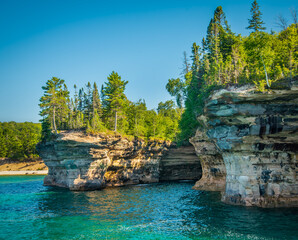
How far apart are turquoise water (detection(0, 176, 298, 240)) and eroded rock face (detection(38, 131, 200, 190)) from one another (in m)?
13.0

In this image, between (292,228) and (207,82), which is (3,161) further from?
(292,228)

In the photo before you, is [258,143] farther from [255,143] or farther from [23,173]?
[23,173]

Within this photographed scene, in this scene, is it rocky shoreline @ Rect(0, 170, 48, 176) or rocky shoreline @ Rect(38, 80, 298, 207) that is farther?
rocky shoreline @ Rect(0, 170, 48, 176)

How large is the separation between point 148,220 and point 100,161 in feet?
82.4

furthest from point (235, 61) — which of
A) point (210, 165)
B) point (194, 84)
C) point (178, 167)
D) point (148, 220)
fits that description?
point (178, 167)

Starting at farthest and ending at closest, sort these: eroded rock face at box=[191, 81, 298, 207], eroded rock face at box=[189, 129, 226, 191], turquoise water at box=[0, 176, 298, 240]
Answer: eroded rock face at box=[189, 129, 226, 191], eroded rock face at box=[191, 81, 298, 207], turquoise water at box=[0, 176, 298, 240]

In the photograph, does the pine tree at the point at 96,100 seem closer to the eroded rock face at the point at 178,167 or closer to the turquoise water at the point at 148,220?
the eroded rock face at the point at 178,167

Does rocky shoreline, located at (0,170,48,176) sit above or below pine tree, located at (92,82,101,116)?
below

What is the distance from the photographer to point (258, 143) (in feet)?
83.6

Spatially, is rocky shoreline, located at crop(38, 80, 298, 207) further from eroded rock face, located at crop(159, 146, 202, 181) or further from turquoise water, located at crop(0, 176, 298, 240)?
eroded rock face, located at crop(159, 146, 202, 181)

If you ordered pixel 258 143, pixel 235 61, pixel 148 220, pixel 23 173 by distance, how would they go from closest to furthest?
pixel 148 220, pixel 258 143, pixel 235 61, pixel 23 173

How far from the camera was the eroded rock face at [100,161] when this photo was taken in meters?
43.9

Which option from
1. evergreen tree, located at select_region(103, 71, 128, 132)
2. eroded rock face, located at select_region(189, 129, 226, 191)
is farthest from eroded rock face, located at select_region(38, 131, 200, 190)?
eroded rock face, located at select_region(189, 129, 226, 191)

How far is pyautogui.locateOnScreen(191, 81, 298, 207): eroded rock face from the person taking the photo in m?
23.6
